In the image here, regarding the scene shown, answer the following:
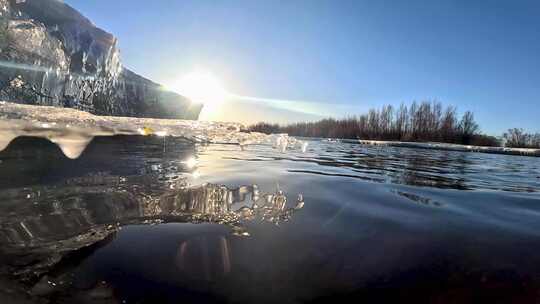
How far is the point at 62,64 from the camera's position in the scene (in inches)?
810

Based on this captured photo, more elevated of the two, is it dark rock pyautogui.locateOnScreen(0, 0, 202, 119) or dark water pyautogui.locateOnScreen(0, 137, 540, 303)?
dark rock pyautogui.locateOnScreen(0, 0, 202, 119)

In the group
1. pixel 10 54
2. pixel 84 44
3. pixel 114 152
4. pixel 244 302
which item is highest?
pixel 84 44

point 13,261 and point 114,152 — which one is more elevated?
point 114,152

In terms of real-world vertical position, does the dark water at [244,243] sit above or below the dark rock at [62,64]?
below

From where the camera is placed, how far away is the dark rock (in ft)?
47.4

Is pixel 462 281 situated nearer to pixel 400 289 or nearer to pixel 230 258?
pixel 400 289

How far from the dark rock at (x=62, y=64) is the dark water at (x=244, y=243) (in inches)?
649

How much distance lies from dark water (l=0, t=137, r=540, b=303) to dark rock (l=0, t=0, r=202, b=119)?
54.1 feet

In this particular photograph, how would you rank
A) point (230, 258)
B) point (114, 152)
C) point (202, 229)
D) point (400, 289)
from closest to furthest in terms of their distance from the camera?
point (400, 289), point (230, 258), point (202, 229), point (114, 152)

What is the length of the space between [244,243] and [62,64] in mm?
25808

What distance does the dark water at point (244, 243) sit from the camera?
3.28 ft

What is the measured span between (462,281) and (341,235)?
556mm

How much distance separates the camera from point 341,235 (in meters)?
1.50

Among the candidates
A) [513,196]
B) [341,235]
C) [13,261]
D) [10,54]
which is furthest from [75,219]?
[10,54]
